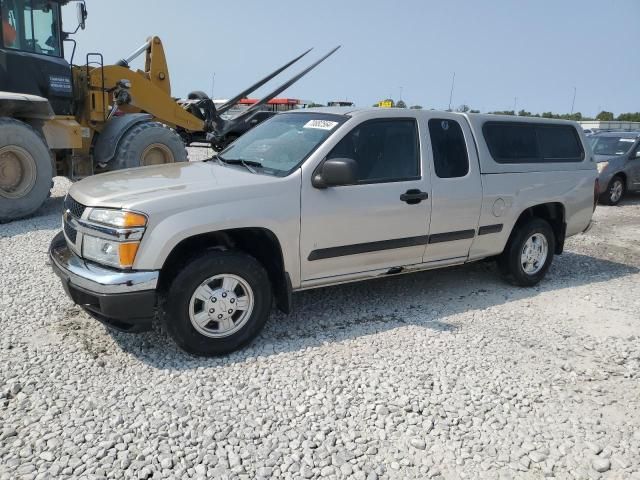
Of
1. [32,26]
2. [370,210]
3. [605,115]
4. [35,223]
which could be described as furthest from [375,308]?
[605,115]

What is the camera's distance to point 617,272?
6781 millimetres

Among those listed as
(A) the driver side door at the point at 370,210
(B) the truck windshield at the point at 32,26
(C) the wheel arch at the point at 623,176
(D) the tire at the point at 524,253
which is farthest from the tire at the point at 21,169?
(C) the wheel arch at the point at 623,176

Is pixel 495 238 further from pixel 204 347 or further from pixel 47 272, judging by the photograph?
pixel 47 272

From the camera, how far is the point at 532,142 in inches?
229

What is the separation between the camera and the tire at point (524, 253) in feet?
18.7

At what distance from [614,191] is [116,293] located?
11965mm

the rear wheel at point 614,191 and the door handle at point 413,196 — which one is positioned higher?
the door handle at point 413,196

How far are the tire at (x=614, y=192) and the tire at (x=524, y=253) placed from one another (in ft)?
24.1

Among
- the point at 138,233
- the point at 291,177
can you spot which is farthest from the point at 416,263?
the point at 138,233

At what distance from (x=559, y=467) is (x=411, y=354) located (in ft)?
4.54

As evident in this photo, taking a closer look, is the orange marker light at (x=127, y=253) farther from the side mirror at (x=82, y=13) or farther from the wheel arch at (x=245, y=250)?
the side mirror at (x=82, y=13)

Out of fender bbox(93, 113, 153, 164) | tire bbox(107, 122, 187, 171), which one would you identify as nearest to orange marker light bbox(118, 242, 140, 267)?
tire bbox(107, 122, 187, 171)

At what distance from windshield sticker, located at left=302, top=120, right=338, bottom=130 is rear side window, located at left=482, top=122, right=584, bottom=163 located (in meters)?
1.76

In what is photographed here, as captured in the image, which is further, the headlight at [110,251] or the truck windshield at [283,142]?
the truck windshield at [283,142]
